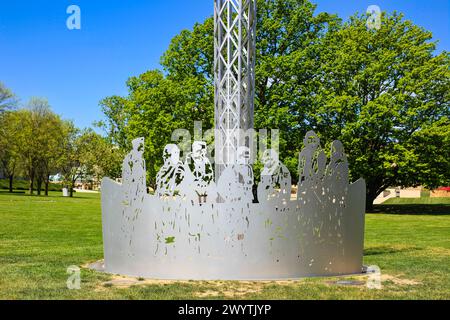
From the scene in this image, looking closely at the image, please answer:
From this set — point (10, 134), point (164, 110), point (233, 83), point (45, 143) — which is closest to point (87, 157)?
point (45, 143)

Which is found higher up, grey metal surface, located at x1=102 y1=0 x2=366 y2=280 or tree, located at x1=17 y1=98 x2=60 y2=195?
tree, located at x1=17 y1=98 x2=60 y2=195

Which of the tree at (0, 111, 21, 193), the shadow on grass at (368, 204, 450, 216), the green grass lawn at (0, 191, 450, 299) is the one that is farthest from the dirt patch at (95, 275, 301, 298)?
the tree at (0, 111, 21, 193)

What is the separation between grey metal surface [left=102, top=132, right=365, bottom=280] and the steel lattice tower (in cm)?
190

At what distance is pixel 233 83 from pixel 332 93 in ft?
68.8

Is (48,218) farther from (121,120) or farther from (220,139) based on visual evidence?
(121,120)

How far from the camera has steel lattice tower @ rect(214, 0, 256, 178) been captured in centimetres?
1174

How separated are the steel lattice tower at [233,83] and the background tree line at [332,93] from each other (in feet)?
58.1

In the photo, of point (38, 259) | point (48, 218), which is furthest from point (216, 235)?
point (48, 218)

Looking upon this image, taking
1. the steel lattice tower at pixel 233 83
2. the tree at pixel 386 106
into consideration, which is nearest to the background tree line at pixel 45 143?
the tree at pixel 386 106

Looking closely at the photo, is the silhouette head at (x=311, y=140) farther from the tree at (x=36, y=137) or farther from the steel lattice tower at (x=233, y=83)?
the tree at (x=36, y=137)

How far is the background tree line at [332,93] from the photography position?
3086cm

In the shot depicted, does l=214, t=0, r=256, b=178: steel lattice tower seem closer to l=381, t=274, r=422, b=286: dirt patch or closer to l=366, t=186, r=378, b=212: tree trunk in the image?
l=381, t=274, r=422, b=286: dirt patch
